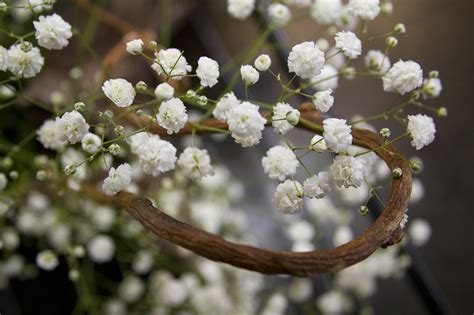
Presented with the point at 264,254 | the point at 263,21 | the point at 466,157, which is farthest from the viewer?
the point at 466,157

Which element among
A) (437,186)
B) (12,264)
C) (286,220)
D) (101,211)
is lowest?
(12,264)

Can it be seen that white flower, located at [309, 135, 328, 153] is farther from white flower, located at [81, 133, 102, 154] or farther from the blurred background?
the blurred background

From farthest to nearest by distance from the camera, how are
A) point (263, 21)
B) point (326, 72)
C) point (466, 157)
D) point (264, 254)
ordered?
point (466, 157)
point (263, 21)
point (326, 72)
point (264, 254)

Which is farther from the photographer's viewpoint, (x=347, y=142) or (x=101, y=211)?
(x=101, y=211)

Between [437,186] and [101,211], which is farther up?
[437,186]

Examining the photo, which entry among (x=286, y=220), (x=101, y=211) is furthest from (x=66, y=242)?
(x=286, y=220)

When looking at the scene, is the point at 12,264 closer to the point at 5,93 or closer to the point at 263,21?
the point at 5,93

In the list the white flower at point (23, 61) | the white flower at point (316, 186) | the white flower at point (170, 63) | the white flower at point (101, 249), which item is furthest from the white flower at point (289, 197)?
the white flower at point (101, 249)

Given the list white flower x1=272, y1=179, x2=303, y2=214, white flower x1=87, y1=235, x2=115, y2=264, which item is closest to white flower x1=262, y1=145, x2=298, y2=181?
white flower x1=272, y1=179, x2=303, y2=214
